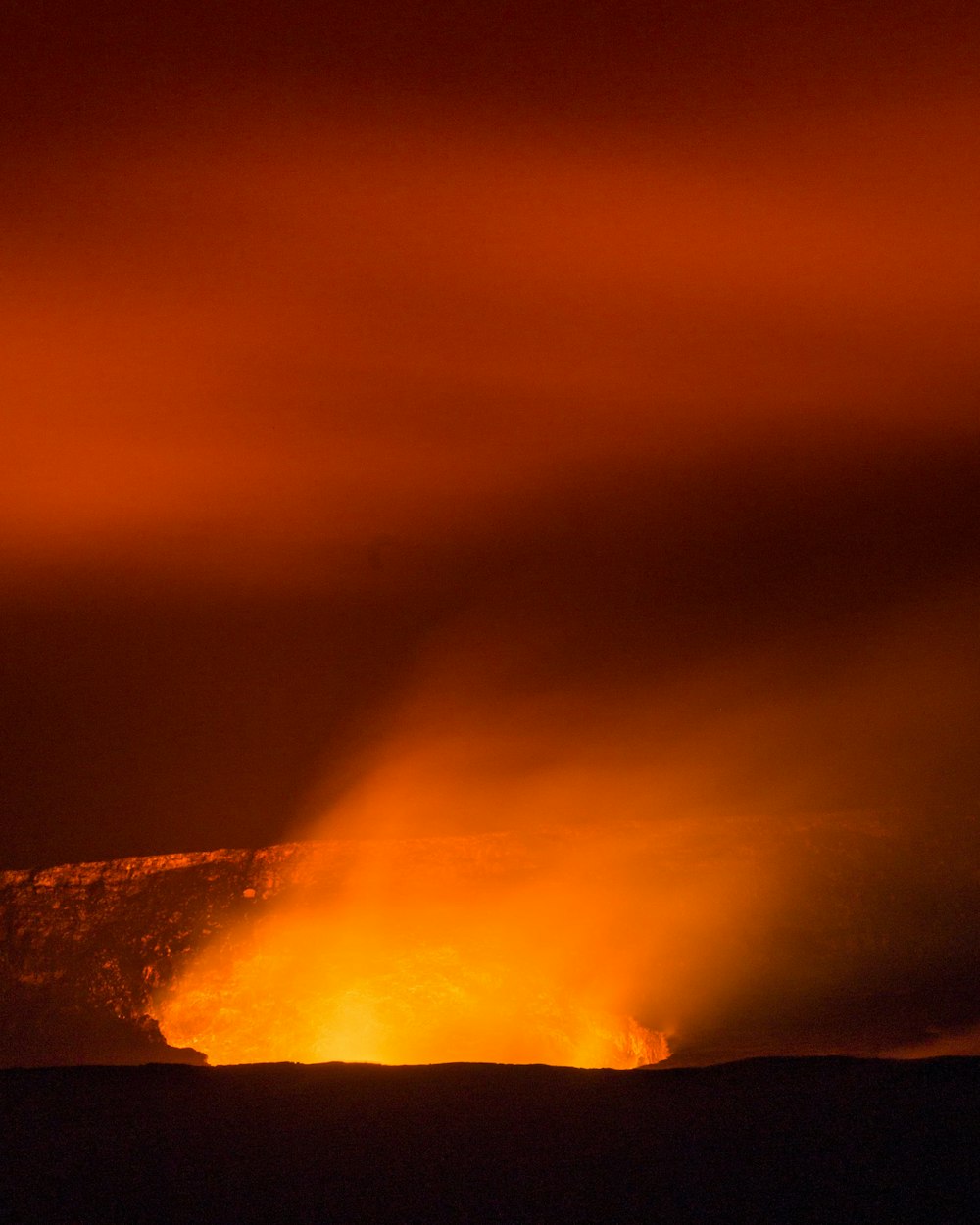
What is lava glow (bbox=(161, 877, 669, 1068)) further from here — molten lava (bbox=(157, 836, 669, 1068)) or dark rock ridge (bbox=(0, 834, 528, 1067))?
dark rock ridge (bbox=(0, 834, 528, 1067))

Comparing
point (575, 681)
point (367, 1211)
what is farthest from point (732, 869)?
point (367, 1211)

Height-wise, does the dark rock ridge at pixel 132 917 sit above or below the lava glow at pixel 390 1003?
above

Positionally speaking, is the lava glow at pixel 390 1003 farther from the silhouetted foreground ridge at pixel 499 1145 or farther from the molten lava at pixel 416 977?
the silhouetted foreground ridge at pixel 499 1145

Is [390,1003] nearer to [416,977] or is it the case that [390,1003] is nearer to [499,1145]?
[416,977]

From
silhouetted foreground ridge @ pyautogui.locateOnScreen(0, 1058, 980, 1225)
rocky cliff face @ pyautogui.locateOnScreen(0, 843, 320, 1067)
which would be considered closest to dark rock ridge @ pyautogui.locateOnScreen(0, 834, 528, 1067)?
rocky cliff face @ pyautogui.locateOnScreen(0, 843, 320, 1067)

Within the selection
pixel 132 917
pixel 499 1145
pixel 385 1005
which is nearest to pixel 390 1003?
pixel 385 1005

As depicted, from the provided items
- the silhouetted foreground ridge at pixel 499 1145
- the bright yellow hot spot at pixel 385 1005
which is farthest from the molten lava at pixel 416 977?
the silhouetted foreground ridge at pixel 499 1145

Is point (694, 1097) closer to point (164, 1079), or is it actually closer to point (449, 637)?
point (164, 1079)

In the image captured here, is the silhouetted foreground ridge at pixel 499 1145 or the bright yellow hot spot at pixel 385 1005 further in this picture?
the bright yellow hot spot at pixel 385 1005

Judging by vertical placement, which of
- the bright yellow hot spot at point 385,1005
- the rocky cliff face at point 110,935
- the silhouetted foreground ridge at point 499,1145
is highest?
the rocky cliff face at point 110,935
